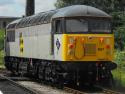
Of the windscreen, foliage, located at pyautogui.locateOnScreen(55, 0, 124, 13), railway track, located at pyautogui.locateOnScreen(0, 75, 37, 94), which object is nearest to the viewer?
railway track, located at pyautogui.locateOnScreen(0, 75, 37, 94)

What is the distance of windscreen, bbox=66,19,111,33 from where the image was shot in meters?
20.3

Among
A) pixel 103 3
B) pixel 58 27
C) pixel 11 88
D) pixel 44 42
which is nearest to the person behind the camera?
pixel 58 27

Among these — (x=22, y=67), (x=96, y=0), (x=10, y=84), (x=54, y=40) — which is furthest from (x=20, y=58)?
(x=96, y=0)

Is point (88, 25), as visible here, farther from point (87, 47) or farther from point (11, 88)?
point (11, 88)

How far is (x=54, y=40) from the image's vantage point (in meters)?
20.9

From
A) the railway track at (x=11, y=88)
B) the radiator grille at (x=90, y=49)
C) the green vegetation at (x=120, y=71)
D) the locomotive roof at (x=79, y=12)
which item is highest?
the locomotive roof at (x=79, y=12)

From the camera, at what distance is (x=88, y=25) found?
20484mm

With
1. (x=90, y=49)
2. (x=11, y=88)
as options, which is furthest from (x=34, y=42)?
(x=90, y=49)

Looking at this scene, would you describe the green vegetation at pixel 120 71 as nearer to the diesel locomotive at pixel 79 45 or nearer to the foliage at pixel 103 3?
the diesel locomotive at pixel 79 45

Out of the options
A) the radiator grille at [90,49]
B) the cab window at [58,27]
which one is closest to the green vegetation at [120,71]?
the radiator grille at [90,49]

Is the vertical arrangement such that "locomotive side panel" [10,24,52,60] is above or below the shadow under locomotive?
above

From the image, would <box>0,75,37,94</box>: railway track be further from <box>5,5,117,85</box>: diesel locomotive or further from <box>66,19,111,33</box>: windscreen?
<box>66,19,111,33</box>: windscreen

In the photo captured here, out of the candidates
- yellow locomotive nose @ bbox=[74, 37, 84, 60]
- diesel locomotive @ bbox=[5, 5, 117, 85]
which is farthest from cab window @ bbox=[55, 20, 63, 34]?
yellow locomotive nose @ bbox=[74, 37, 84, 60]

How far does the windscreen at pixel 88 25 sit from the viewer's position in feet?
66.5
